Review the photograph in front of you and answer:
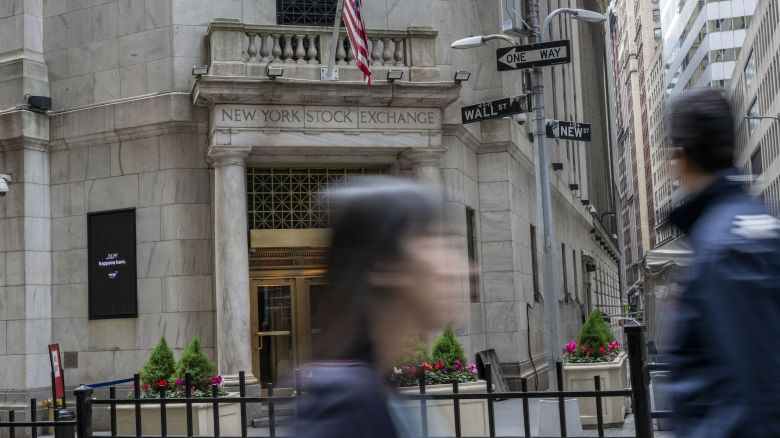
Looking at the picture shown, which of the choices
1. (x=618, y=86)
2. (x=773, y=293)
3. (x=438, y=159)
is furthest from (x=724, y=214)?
(x=618, y=86)

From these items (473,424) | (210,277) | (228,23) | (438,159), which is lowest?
(473,424)

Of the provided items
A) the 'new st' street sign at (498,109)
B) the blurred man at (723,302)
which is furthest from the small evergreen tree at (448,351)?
the blurred man at (723,302)

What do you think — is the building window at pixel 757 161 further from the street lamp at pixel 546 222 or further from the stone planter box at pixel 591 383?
the street lamp at pixel 546 222

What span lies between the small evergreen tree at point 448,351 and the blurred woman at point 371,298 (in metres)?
12.4

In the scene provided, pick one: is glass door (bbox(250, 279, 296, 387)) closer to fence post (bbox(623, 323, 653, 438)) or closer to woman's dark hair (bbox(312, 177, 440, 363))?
fence post (bbox(623, 323, 653, 438))

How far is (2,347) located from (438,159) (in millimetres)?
9262

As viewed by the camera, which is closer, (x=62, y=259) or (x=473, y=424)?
(x=473, y=424)

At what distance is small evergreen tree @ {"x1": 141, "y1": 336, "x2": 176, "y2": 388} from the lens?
14.7 metres

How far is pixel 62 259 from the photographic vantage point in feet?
63.4

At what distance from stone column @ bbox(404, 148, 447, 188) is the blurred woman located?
1612 centimetres

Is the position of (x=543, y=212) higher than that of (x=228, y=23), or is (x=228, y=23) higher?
(x=228, y=23)

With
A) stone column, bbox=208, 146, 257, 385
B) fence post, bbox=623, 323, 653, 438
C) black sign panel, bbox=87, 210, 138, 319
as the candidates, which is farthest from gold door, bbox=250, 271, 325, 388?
fence post, bbox=623, 323, 653, 438

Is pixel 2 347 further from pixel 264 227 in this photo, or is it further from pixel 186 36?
pixel 186 36

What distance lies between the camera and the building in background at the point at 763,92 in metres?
63.2
